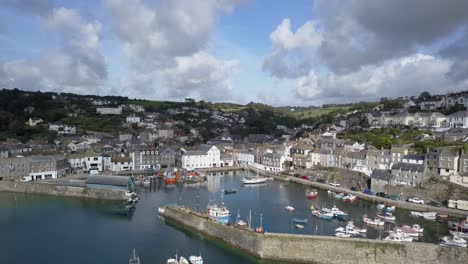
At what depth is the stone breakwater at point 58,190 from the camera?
1091 inches

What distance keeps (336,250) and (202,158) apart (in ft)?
98.2

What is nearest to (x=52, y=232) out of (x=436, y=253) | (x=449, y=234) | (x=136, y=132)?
(x=436, y=253)

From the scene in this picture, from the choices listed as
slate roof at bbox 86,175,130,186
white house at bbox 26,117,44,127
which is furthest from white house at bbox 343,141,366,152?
white house at bbox 26,117,44,127

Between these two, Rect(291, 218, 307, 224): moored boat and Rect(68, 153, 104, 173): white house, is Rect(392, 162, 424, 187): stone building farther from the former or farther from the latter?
Rect(68, 153, 104, 173): white house

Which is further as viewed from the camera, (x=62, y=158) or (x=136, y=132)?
(x=136, y=132)

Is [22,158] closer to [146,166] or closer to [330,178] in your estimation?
[146,166]

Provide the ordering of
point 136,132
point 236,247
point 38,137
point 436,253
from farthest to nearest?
point 136,132 < point 38,137 < point 236,247 < point 436,253

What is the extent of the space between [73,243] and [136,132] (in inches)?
1691

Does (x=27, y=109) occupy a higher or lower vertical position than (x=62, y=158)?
higher

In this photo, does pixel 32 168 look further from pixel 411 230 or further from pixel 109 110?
pixel 109 110

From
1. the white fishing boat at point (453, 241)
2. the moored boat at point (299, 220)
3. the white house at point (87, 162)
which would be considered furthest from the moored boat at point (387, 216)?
the white house at point (87, 162)

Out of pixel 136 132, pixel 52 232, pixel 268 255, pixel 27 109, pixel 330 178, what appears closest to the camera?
pixel 268 255

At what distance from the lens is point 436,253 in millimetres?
15055

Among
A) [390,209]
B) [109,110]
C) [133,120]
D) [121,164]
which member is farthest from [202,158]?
[109,110]
